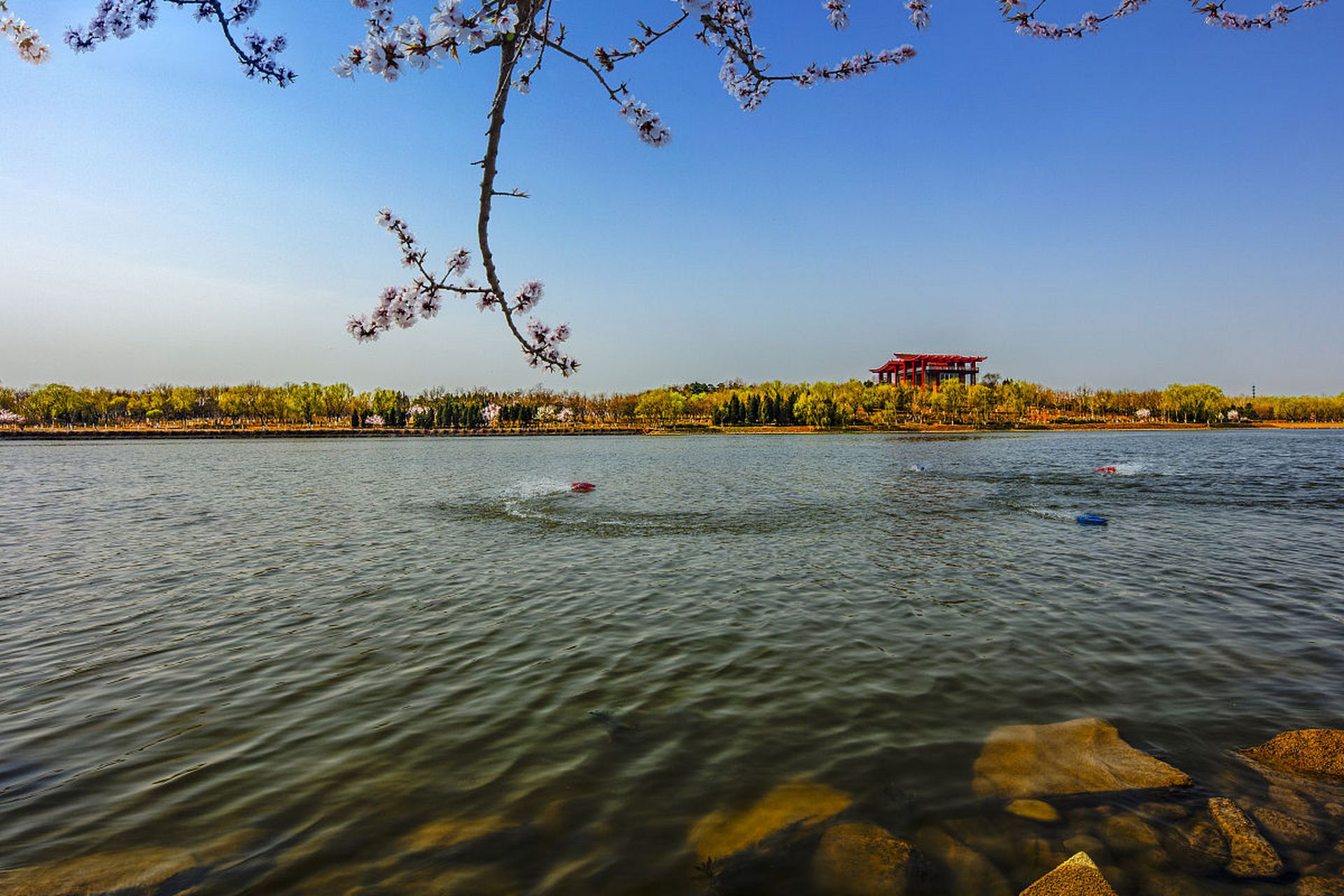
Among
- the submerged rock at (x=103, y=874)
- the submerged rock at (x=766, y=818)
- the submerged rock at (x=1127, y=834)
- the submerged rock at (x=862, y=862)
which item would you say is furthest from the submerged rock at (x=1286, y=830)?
the submerged rock at (x=103, y=874)

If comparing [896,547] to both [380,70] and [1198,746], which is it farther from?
[380,70]

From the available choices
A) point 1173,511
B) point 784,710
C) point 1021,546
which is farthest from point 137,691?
point 1173,511

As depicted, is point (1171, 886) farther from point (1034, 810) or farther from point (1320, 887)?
point (1034, 810)

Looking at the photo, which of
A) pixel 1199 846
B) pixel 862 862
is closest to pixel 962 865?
pixel 862 862

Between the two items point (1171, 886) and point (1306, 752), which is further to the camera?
point (1306, 752)

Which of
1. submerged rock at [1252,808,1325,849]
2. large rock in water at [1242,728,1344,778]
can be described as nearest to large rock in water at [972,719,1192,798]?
submerged rock at [1252,808,1325,849]

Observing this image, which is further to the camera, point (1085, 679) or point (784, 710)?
point (1085, 679)

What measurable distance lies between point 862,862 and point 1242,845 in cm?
359

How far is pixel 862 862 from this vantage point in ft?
20.2

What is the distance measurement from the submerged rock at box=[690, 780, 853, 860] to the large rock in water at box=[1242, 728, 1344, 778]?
519 cm

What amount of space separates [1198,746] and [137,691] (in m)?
15.3

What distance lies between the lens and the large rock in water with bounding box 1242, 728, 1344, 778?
24.5 ft

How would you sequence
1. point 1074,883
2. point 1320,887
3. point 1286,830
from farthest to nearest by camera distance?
point 1286,830 → point 1320,887 → point 1074,883

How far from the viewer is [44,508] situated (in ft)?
114
